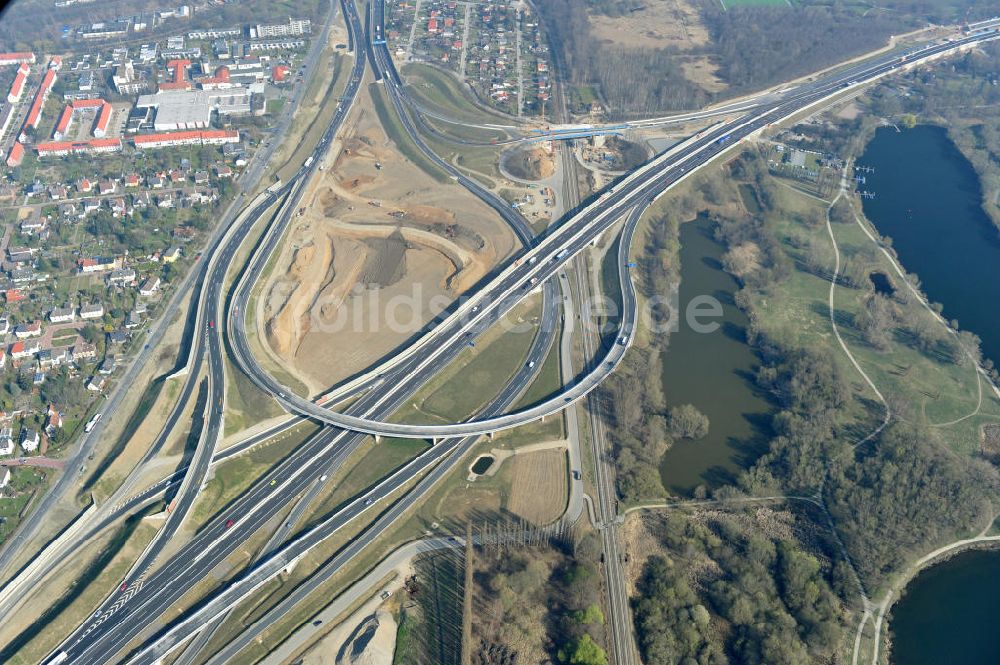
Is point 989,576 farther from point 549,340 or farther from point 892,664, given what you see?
point 549,340

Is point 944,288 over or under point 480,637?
over

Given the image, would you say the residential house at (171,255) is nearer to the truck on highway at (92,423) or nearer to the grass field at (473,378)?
the truck on highway at (92,423)

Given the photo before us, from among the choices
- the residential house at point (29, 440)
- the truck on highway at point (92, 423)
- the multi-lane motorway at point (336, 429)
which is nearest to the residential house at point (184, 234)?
the multi-lane motorway at point (336, 429)

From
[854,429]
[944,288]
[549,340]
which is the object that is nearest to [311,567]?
[549,340]

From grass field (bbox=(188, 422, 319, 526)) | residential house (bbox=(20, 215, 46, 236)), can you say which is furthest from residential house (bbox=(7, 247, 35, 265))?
grass field (bbox=(188, 422, 319, 526))

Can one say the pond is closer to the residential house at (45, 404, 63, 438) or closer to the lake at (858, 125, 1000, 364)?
the residential house at (45, 404, 63, 438)

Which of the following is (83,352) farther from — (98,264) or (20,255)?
(20,255)

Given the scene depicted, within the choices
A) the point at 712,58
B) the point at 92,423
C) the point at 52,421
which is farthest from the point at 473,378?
the point at 712,58
